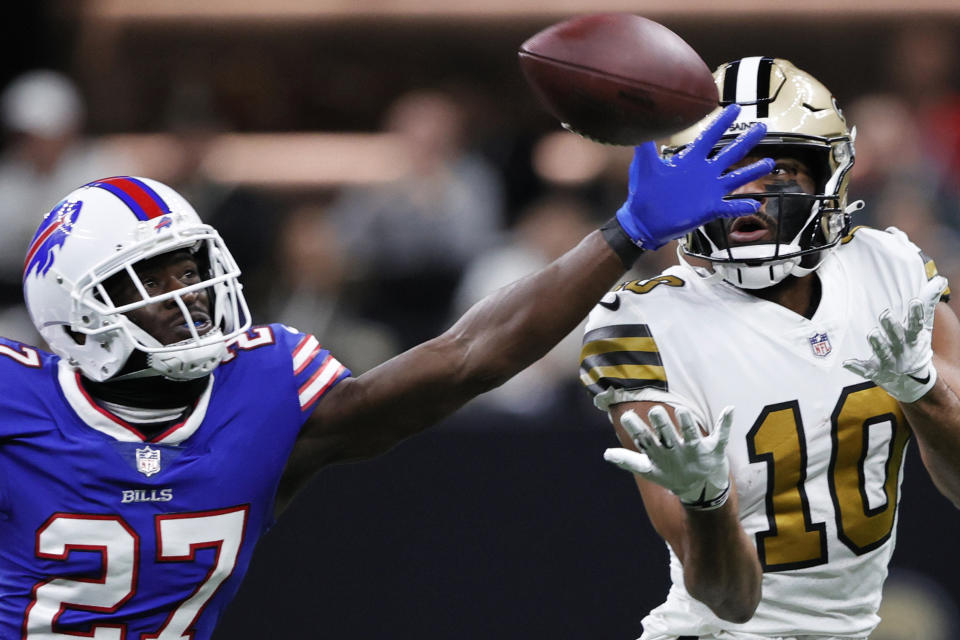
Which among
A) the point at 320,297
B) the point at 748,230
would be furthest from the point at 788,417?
the point at 320,297

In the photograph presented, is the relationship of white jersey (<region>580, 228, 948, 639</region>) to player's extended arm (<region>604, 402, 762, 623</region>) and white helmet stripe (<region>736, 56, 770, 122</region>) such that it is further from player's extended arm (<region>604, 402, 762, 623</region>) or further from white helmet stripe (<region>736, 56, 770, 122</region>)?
white helmet stripe (<region>736, 56, 770, 122</region>)

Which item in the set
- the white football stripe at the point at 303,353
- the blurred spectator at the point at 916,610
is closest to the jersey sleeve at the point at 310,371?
the white football stripe at the point at 303,353

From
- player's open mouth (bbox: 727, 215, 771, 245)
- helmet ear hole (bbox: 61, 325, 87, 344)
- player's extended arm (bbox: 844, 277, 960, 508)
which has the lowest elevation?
player's extended arm (bbox: 844, 277, 960, 508)

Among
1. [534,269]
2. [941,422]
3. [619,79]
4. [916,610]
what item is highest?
[619,79]

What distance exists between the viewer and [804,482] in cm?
308

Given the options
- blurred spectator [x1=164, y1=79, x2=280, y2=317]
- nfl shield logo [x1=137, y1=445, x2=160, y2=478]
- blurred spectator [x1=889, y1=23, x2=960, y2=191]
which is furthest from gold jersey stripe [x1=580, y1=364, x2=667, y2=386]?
blurred spectator [x1=889, y1=23, x2=960, y2=191]

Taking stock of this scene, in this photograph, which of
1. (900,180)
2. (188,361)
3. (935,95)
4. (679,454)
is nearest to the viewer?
(679,454)

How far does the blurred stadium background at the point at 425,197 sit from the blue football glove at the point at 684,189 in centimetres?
215

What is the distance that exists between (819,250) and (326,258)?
3.11m

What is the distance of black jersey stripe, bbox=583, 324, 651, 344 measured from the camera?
314 cm

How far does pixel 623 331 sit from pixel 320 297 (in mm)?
2789

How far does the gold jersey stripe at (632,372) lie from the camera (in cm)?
309

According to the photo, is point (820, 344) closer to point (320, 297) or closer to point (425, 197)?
point (320, 297)

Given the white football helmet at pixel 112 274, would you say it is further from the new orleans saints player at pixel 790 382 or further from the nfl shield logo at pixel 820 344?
the nfl shield logo at pixel 820 344
